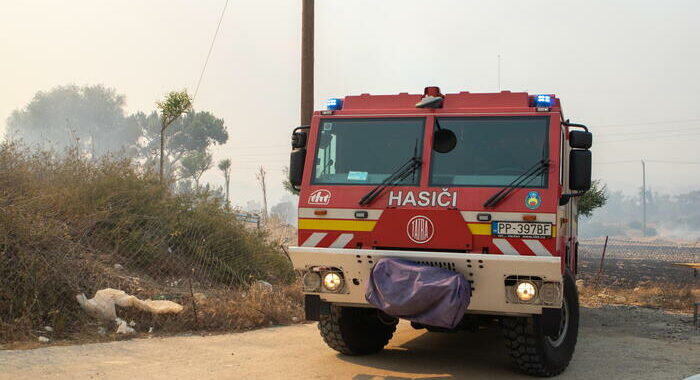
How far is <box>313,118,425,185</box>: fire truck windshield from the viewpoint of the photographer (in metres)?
6.99

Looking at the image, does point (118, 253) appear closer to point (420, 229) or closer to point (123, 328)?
point (123, 328)

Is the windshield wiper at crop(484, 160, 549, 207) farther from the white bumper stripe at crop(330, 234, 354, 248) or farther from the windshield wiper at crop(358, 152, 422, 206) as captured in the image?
the white bumper stripe at crop(330, 234, 354, 248)

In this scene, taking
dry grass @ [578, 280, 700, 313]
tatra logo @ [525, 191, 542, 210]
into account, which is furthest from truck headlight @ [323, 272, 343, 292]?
dry grass @ [578, 280, 700, 313]

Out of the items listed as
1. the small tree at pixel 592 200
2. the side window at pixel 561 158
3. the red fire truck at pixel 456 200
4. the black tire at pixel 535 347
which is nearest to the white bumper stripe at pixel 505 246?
the red fire truck at pixel 456 200

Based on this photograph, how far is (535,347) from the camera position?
6824 mm

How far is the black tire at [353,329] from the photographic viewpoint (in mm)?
7668

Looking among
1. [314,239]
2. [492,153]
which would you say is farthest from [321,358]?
[492,153]

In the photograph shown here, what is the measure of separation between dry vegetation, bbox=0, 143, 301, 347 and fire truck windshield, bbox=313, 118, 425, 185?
3453 millimetres

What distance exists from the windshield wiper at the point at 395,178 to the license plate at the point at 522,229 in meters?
0.96

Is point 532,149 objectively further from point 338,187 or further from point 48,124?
point 48,124

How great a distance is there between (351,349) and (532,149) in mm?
3042

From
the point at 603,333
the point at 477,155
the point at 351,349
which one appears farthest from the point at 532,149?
the point at 603,333

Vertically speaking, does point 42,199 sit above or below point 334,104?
below

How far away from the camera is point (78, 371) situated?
281 inches
